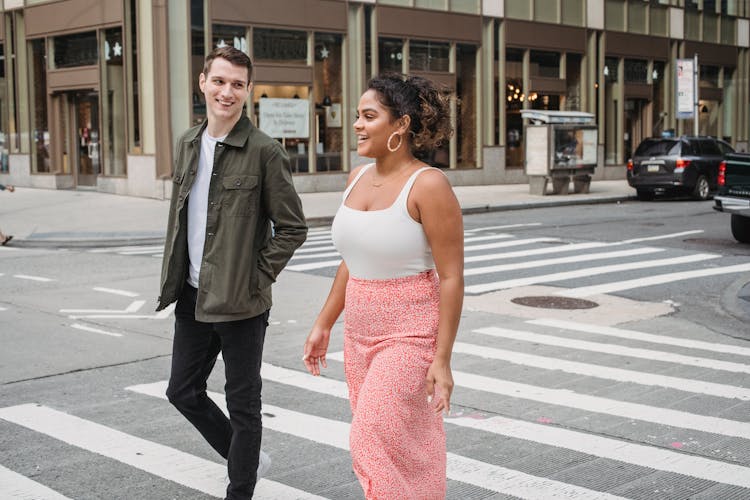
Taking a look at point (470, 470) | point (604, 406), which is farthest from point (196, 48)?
point (470, 470)

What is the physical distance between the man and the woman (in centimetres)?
73

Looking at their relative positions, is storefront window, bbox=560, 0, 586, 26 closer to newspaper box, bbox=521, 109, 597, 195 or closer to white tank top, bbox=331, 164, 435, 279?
newspaper box, bbox=521, 109, 597, 195

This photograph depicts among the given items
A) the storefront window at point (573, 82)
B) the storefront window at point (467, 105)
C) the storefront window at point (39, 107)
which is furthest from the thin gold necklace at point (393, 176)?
the storefront window at point (573, 82)

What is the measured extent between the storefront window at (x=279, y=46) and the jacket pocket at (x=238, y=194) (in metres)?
22.9

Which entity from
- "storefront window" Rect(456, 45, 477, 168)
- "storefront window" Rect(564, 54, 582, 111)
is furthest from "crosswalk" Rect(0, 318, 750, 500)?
"storefront window" Rect(564, 54, 582, 111)

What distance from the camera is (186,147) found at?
4.59 m

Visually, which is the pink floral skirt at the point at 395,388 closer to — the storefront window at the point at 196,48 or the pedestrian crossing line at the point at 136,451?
the pedestrian crossing line at the point at 136,451

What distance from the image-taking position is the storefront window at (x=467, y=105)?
106ft

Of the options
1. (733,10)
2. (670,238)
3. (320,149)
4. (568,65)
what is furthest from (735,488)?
(733,10)

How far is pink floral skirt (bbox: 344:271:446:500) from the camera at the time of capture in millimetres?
3596

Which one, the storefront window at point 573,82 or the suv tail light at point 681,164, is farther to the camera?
the storefront window at point 573,82

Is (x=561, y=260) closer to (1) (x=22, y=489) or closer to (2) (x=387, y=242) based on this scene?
(1) (x=22, y=489)

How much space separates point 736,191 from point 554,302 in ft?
24.0

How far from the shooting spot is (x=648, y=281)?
1253 centimetres
